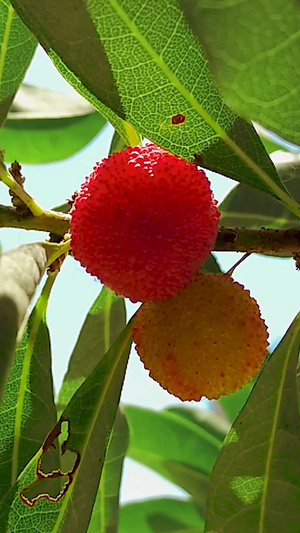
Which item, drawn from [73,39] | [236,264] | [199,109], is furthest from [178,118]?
[236,264]

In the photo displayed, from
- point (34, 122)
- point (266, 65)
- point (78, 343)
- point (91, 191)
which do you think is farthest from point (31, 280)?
point (34, 122)

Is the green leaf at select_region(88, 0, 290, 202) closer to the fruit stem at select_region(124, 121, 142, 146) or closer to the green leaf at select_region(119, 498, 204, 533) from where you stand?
the fruit stem at select_region(124, 121, 142, 146)

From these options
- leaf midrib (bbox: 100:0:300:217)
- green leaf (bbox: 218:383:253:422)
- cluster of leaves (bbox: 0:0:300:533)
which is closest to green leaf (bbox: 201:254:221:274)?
cluster of leaves (bbox: 0:0:300:533)

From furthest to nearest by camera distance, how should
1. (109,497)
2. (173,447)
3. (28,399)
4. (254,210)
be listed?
(173,447) → (254,210) → (109,497) → (28,399)

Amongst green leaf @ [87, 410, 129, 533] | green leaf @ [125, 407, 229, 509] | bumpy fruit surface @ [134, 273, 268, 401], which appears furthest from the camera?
green leaf @ [125, 407, 229, 509]

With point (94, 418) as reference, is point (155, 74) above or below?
above

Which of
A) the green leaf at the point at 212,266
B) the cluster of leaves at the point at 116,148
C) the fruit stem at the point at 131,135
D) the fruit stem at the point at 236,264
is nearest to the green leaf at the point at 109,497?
the cluster of leaves at the point at 116,148

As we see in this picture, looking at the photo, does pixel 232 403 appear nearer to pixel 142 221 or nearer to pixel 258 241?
pixel 258 241

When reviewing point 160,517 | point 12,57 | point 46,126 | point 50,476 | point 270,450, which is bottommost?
point 50,476
